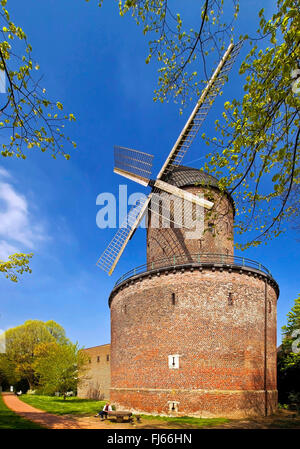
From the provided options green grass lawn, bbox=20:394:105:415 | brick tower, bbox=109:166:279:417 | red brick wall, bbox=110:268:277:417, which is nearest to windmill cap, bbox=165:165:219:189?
brick tower, bbox=109:166:279:417

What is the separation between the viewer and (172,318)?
1700 centimetres

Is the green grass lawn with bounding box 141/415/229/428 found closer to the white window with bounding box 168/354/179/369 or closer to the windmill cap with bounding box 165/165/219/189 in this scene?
the white window with bounding box 168/354/179/369

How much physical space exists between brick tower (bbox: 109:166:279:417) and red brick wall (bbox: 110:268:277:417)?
5 cm

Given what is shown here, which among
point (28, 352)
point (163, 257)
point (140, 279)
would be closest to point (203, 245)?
point (163, 257)

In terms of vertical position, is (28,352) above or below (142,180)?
below

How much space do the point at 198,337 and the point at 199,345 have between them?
404 mm

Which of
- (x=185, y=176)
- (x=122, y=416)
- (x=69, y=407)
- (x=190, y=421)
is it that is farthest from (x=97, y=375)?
(x=185, y=176)

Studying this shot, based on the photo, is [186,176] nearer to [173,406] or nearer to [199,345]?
[199,345]

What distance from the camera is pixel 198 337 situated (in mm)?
16219

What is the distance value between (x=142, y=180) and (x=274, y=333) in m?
13.7

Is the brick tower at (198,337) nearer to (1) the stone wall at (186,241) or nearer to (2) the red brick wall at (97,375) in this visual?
(1) the stone wall at (186,241)

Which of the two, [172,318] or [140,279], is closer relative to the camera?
[172,318]

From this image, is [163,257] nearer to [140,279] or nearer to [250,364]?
[140,279]

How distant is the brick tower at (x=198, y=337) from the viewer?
15.4 meters
